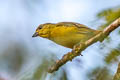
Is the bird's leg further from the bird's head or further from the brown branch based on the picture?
the bird's head

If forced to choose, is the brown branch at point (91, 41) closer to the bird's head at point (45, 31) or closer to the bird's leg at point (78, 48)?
the bird's leg at point (78, 48)

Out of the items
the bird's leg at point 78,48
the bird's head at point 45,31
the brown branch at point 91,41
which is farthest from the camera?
the bird's head at point 45,31

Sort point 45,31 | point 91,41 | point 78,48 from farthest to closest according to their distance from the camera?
point 45,31 < point 78,48 < point 91,41

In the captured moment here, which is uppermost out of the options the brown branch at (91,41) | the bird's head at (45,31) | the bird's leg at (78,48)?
the bird's head at (45,31)

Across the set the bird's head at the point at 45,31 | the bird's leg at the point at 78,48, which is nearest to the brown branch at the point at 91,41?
the bird's leg at the point at 78,48

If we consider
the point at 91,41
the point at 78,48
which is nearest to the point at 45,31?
the point at 78,48

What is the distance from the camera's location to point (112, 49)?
1.81 meters

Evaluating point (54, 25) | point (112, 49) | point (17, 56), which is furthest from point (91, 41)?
point (54, 25)

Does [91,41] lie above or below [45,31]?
below

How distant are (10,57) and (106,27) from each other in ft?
2.87

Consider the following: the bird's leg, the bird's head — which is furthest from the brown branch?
the bird's head

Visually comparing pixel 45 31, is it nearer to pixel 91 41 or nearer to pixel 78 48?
pixel 78 48

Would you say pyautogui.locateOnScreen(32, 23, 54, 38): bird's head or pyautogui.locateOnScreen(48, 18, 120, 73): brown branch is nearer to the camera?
pyautogui.locateOnScreen(48, 18, 120, 73): brown branch

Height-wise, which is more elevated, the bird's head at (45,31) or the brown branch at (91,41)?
the bird's head at (45,31)
